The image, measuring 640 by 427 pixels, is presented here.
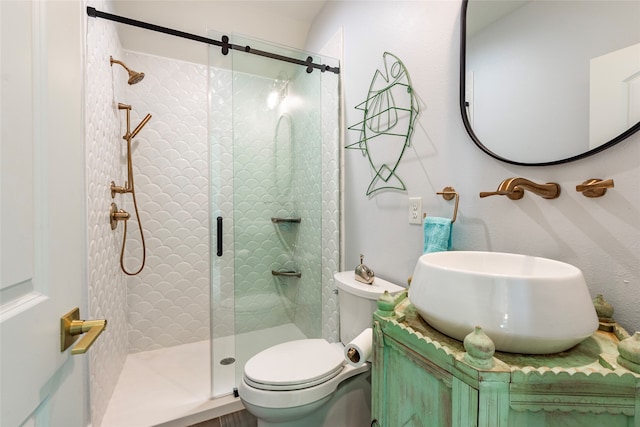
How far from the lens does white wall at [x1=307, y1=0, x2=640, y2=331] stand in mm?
723

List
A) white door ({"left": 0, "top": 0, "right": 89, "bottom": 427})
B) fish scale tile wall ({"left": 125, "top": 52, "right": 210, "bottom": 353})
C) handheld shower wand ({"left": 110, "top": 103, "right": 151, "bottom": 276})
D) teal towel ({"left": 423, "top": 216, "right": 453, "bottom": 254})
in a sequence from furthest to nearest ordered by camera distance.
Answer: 1. fish scale tile wall ({"left": 125, "top": 52, "right": 210, "bottom": 353})
2. handheld shower wand ({"left": 110, "top": 103, "right": 151, "bottom": 276})
3. teal towel ({"left": 423, "top": 216, "right": 453, "bottom": 254})
4. white door ({"left": 0, "top": 0, "right": 89, "bottom": 427})

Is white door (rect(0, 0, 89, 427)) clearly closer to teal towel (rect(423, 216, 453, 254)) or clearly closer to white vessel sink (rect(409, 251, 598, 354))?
white vessel sink (rect(409, 251, 598, 354))

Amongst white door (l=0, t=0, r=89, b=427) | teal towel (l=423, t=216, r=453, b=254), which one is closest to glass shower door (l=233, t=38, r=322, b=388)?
teal towel (l=423, t=216, r=453, b=254)

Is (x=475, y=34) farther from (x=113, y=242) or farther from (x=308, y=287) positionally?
(x=113, y=242)

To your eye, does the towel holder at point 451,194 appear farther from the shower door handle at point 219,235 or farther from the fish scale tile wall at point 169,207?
the fish scale tile wall at point 169,207

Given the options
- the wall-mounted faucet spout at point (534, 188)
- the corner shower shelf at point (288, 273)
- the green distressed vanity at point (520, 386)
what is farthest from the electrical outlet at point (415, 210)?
the corner shower shelf at point (288, 273)

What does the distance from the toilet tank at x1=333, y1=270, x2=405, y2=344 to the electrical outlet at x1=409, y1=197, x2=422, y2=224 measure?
34 centimetres

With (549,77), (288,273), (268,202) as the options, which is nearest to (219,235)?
(268,202)

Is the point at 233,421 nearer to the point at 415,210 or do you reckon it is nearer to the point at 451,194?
the point at 415,210

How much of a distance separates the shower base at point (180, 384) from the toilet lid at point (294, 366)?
0.58 meters

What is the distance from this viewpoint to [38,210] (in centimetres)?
50

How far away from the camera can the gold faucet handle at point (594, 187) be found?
28.4 inches

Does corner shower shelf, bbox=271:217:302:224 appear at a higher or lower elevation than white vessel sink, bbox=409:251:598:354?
higher

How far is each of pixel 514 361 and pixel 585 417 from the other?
0.12 meters
